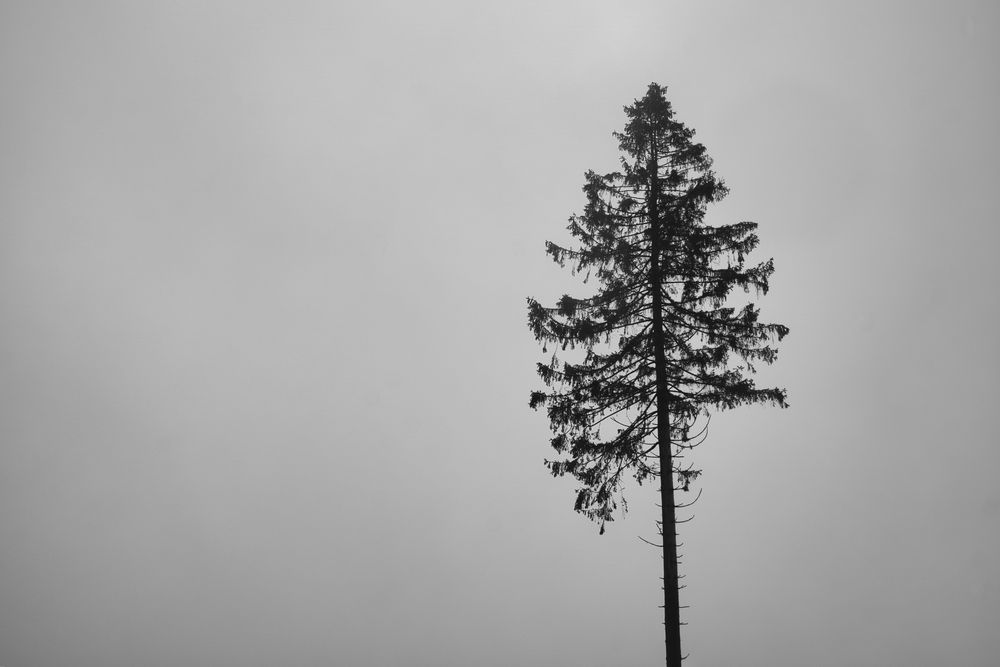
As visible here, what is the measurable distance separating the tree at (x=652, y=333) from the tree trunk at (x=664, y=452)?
27 millimetres

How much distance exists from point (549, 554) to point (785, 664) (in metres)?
64.9

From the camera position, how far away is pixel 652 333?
1087 centimetres

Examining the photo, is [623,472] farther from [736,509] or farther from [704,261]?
[736,509]

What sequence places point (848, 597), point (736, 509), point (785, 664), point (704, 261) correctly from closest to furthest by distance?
point (704, 261), point (785, 664), point (848, 597), point (736, 509)

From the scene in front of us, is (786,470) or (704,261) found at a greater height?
(786,470)

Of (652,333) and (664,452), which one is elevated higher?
(652,333)

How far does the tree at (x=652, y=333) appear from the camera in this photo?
34.4 feet

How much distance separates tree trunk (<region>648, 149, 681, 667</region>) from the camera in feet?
30.8

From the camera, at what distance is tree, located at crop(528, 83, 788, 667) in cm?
1049

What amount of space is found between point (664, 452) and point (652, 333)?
92.8 inches

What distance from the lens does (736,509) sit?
561 ft

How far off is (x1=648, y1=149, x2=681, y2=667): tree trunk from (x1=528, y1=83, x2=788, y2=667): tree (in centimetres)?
3

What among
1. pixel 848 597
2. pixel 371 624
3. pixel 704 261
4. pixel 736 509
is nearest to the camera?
pixel 704 261

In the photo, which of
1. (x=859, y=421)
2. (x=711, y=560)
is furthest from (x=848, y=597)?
(x=859, y=421)
